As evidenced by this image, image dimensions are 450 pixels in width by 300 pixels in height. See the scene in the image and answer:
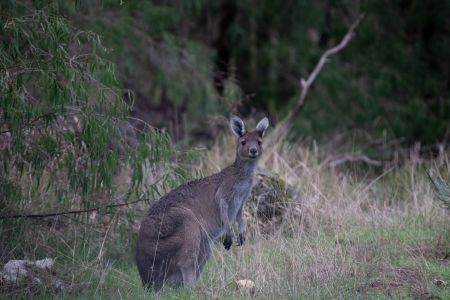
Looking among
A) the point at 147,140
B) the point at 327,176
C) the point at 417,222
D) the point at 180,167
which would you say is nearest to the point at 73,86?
the point at 147,140

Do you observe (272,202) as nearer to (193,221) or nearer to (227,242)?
(227,242)

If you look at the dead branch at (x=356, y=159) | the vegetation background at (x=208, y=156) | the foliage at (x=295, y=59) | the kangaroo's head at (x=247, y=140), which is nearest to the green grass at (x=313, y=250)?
the vegetation background at (x=208, y=156)

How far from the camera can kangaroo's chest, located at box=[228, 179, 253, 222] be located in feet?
28.9

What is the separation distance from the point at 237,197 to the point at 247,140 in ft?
2.15

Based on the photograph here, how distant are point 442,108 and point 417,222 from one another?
7621mm

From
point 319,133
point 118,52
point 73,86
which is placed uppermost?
point 73,86

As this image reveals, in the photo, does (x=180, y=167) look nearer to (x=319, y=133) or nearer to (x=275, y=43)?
(x=319, y=133)

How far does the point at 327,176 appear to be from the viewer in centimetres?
1195

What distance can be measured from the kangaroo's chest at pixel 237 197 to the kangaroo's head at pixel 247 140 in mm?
303

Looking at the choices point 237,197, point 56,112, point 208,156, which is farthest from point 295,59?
point 56,112

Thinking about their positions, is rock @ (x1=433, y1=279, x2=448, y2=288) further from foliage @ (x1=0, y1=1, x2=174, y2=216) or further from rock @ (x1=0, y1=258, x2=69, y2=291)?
rock @ (x1=0, y1=258, x2=69, y2=291)

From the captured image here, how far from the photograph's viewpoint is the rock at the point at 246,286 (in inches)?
296

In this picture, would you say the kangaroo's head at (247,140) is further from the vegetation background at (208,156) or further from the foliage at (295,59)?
the foliage at (295,59)

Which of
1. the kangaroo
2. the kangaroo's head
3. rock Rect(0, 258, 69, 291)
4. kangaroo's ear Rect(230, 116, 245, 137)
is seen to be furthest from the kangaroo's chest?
rock Rect(0, 258, 69, 291)
